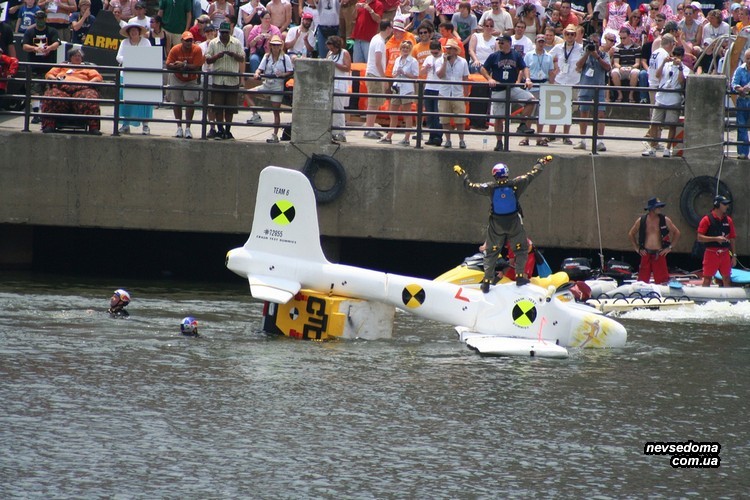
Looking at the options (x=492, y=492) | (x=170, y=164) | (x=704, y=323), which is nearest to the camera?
(x=492, y=492)

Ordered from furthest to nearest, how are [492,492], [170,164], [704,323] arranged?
1. [170,164]
2. [704,323]
3. [492,492]

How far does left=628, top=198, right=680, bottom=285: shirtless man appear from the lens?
63.9ft

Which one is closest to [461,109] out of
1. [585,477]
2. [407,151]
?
[407,151]

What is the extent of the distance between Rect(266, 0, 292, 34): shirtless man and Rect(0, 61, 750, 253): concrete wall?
11.1 feet

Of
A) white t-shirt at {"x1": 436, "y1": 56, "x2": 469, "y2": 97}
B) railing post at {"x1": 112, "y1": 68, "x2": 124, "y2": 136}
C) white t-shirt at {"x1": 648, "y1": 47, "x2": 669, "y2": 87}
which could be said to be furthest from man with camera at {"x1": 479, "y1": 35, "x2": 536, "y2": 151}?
railing post at {"x1": 112, "y1": 68, "x2": 124, "y2": 136}

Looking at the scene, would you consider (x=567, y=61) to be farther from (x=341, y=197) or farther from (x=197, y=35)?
(x=197, y=35)

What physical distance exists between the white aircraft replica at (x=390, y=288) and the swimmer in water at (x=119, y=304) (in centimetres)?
154

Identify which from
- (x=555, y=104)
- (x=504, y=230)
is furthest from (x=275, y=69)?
(x=504, y=230)

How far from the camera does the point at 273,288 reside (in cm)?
1546

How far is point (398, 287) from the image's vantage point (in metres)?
15.6

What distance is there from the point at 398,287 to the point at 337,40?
6684mm

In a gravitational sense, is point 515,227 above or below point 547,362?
above

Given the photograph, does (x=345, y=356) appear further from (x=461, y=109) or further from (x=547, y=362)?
(x=461, y=109)

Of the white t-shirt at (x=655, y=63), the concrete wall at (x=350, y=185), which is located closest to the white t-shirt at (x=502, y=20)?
the white t-shirt at (x=655, y=63)
